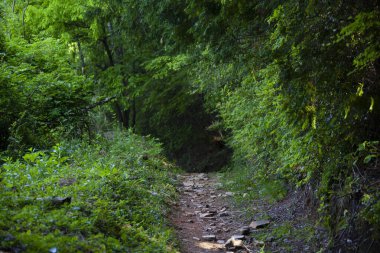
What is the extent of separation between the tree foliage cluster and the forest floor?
627 millimetres

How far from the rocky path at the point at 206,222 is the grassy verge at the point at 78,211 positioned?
47cm

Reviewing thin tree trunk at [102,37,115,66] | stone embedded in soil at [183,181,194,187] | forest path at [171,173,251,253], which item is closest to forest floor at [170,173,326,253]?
forest path at [171,173,251,253]

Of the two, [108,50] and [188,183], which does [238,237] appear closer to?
[188,183]

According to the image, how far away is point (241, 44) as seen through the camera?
23.5 ft

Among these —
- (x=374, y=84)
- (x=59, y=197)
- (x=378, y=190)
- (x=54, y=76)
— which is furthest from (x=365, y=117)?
(x=54, y=76)

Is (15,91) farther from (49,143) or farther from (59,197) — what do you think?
(59,197)

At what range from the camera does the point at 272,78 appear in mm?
7559

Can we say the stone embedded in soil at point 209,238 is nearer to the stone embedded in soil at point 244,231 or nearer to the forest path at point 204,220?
the forest path at point 204,220

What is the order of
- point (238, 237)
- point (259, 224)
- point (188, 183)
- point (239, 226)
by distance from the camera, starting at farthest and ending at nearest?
point (188, 183), point (239, 226), point (259, 224), point (238, 237)

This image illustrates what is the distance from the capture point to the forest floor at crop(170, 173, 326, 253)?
271 inches

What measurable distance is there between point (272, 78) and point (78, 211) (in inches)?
163

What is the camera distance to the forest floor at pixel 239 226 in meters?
6.88

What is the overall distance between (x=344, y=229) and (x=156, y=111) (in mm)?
16122

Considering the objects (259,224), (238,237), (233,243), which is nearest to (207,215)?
(259,224)
